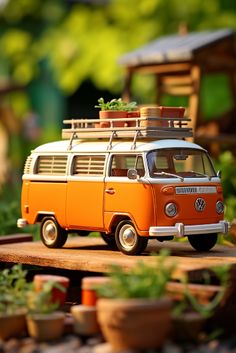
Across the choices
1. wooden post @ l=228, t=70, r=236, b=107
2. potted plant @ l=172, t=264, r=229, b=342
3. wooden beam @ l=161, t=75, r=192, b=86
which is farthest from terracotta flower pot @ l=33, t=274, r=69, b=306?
wooden post @ l=228, t=70, r=236, b=107

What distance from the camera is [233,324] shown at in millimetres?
8391

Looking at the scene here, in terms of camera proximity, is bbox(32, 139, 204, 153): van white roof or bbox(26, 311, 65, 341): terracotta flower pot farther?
bbox(32, 139, 204, 153): van white roof

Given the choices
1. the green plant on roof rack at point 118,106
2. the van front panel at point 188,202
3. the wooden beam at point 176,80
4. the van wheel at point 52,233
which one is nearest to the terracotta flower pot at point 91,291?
the van front panel at point 188,202

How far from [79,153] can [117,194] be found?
81 cm

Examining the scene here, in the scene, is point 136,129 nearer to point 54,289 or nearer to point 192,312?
point 54,289

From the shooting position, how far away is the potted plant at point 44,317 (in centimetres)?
810

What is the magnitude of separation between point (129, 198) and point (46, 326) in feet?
6.25

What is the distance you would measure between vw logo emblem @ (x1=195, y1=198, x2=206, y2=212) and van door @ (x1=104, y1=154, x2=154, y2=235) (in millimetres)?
519

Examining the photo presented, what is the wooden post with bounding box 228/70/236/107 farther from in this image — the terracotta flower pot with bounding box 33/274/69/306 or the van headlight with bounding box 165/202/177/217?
the terracotta flower pot with bounding box 33/274/69/306

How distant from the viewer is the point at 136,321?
750cm

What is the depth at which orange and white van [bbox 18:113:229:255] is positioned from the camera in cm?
942

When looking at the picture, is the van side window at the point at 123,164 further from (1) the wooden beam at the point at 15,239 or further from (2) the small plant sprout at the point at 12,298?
(1) the wooden beam at the point at 15,239

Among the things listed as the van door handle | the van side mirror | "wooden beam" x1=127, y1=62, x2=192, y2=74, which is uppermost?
"wooden beam" x1=127, y1=62, x2=192, y2=74

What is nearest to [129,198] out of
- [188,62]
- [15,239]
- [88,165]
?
[88,165]
